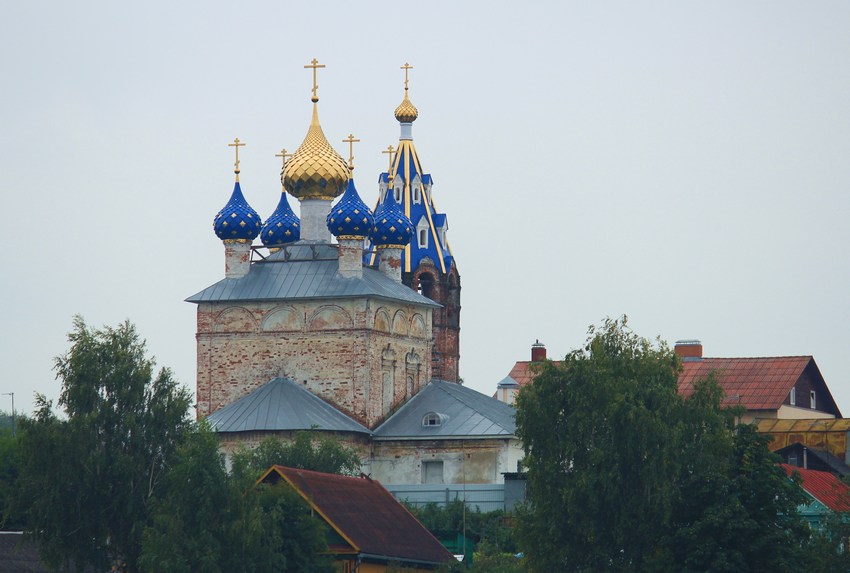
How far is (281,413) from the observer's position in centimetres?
4484

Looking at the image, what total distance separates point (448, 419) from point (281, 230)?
5.61m

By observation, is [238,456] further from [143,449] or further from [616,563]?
[616,563]

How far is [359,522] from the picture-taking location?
1454 inches

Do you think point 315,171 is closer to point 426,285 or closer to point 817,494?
point 426,285

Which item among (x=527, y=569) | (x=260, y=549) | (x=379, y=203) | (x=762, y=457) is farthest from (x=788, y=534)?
(x=379, y=203)

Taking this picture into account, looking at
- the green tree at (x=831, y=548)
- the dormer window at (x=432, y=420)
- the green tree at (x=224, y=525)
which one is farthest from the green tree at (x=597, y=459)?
the dormer window at (x=432, y=420)

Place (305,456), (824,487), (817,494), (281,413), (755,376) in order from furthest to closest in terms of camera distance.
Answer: (755,376) < (281,413) < (305,456) < (824,487) < (817,494)

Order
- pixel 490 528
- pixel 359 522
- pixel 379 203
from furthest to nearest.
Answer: pixel 379 203 → pixel 490 528 → pixel 359 522

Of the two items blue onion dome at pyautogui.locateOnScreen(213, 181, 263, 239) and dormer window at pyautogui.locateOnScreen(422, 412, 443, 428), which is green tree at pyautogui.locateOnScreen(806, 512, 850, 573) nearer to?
dormer window at pyautogui.locateOnScreen(422, 412, 443, 428)

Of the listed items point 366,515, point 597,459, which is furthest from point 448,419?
point 597,459

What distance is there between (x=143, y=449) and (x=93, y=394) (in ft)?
3.96

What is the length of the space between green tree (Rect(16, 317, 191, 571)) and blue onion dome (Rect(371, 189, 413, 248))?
11525 millimetres

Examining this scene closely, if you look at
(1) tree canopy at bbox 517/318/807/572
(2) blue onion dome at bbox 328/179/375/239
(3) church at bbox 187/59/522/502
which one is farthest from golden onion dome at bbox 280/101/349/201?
(1) tree canopy at bbox 517/318/807/572

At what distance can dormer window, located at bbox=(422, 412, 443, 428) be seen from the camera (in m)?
46.0
